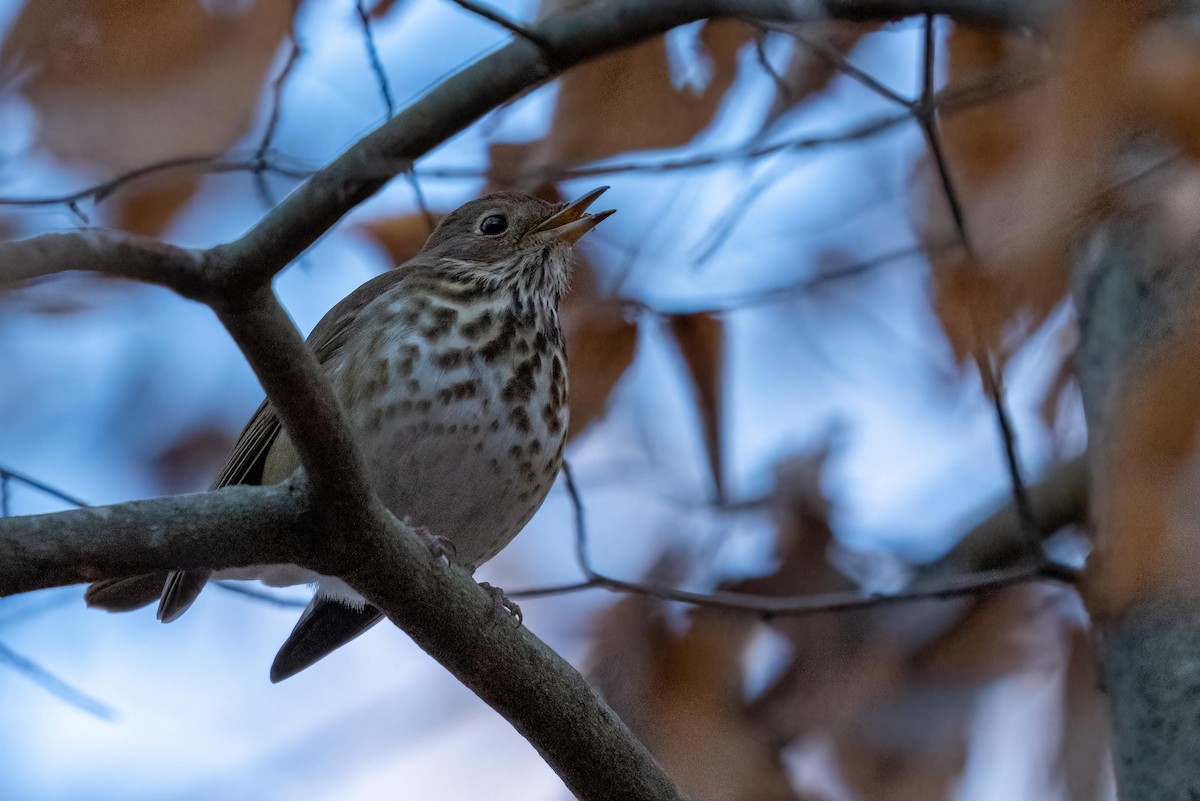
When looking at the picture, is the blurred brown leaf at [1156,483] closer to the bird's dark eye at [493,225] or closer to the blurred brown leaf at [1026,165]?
the blurred brown leaf at [1026,165]

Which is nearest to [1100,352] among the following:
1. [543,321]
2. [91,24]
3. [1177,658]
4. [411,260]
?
[1177,658]

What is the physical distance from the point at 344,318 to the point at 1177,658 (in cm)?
305

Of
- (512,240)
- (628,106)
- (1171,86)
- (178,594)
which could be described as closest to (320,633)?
(178,594)

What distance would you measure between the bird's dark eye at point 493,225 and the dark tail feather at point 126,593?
1895 mm

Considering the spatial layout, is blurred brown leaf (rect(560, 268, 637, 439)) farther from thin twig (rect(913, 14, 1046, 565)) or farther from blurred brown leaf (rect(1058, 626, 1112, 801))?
blurred brown leaf (rect(1058, 626, 1112, 801))

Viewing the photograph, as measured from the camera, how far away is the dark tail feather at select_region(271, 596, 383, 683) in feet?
15.6

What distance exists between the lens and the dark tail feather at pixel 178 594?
14.6 feet

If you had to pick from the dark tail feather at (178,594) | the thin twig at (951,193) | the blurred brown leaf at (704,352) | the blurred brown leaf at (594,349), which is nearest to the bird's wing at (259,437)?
the dark tail feather at (178,594)

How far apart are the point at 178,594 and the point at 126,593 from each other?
1.07ft

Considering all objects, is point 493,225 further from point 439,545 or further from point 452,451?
point 439,545

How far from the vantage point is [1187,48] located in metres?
2.97

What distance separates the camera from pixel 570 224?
529 centimetres

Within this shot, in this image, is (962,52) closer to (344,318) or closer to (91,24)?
(344,318)

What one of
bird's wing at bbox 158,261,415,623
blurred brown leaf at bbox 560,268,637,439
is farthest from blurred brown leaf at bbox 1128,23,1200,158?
bird's wing at bbox 158,261,415,623
